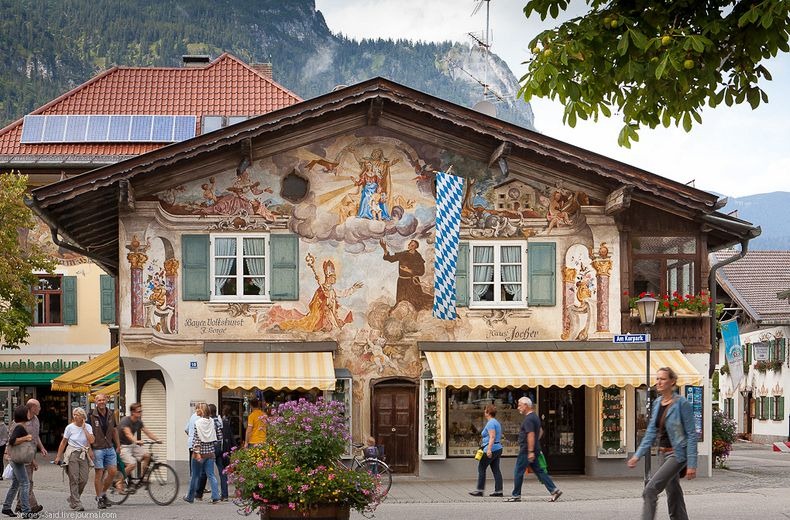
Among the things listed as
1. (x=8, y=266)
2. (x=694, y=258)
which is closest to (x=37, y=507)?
(x=694, y=258)

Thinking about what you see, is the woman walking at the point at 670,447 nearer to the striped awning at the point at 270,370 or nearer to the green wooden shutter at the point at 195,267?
the striped awning at the point at 270,370

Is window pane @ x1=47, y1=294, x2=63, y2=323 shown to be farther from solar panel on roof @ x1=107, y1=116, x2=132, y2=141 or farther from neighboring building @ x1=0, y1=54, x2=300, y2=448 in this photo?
solar panel on roof @ x1=107, y1=116, x2=132, y2=141

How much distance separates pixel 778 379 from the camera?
5272 cm

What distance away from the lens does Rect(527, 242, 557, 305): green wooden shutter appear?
2698 cm

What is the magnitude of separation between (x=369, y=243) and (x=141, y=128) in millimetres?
21997

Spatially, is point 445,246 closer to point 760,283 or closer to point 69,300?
point 69,300

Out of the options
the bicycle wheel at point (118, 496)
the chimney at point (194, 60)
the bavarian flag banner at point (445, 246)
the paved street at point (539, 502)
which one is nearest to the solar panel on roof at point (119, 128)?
the chimney at point (194, 60)

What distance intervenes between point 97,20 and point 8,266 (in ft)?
374

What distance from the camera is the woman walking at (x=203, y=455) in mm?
20906

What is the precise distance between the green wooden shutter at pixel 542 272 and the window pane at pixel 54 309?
20.1 m

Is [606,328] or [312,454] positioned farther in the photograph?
[606,328]

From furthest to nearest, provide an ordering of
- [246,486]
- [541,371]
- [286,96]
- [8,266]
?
[286,96] < [8,266] < [541,371] < [246,486]

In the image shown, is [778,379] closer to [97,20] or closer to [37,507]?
[37,507]

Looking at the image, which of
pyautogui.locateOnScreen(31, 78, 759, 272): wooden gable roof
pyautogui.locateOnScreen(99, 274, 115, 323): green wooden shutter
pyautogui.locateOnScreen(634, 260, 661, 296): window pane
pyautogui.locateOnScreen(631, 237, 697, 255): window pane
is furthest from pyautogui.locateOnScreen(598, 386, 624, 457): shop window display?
pyautogui.locateOnScreen(99, 274, 115, 323): green wooden shutter
